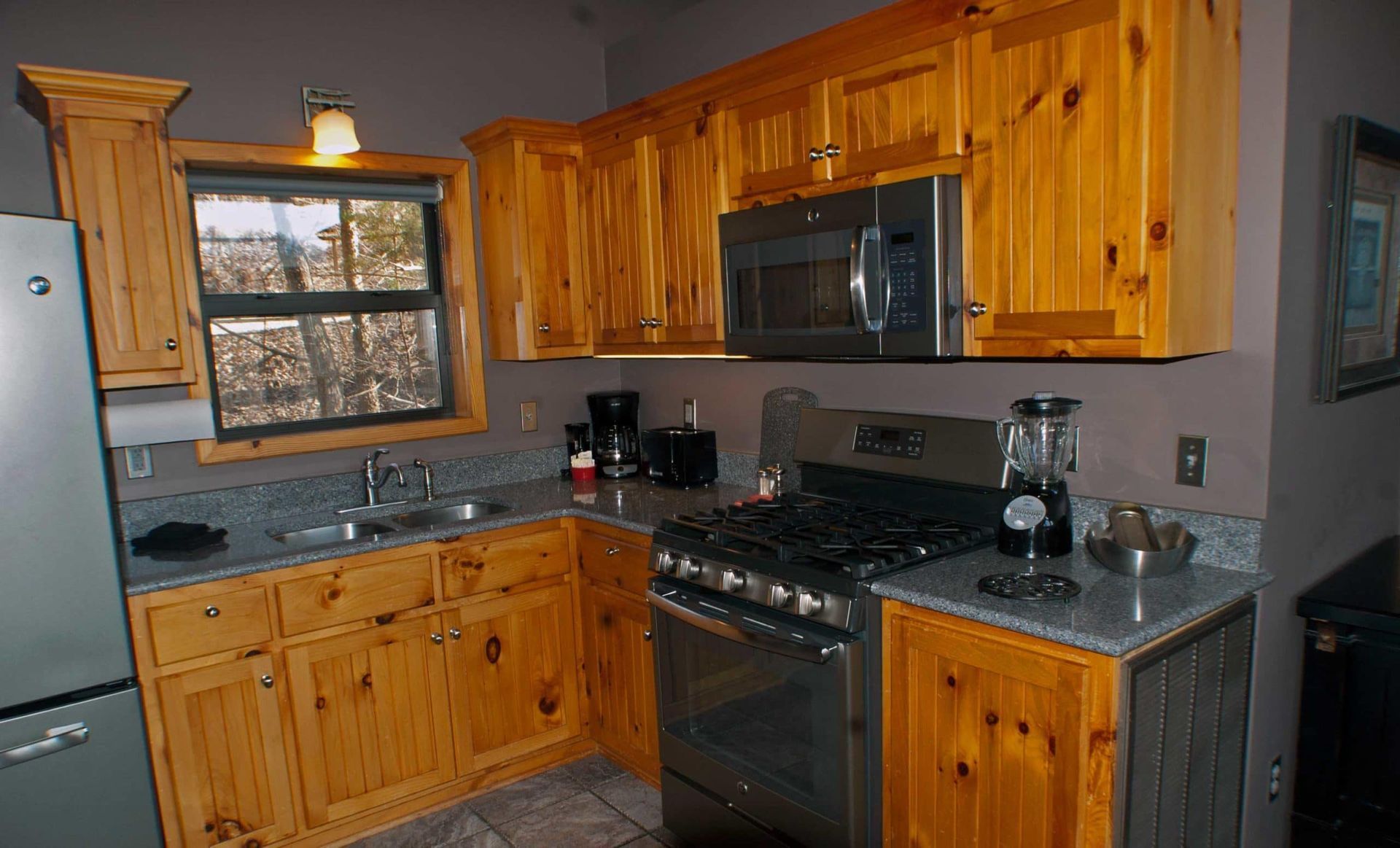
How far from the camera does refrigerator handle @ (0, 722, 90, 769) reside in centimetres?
204

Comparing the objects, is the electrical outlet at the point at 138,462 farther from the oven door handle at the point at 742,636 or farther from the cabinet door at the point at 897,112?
the cabinet door at the point at 897,112

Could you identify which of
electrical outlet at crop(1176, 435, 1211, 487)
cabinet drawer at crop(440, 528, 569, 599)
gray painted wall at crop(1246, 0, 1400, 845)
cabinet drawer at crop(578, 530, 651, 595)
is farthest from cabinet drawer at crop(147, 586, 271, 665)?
gray painted wall at crop(1246, 0, 1400, 845)

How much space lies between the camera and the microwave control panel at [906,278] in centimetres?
209

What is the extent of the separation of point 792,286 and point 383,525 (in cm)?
169

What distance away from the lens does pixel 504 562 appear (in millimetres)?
2883

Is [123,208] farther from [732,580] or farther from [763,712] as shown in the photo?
[763,712]

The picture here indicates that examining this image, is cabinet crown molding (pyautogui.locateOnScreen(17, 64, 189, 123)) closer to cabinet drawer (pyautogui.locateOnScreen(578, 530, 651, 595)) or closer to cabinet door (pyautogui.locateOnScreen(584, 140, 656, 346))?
cabinet door (pyautogui.locateOnScreen(584, 140, 656, 346))

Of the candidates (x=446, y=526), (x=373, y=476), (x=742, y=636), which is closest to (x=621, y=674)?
(x=446, y=526)

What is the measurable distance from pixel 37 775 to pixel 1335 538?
10.8 ft

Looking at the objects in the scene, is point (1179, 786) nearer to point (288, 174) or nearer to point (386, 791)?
point (386, 791)

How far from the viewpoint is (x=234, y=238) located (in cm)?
301

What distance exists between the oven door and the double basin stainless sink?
0.94 m

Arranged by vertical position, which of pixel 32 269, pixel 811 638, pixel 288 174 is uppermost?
pixel 288 174

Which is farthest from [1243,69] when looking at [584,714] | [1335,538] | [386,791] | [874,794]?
[386,791]
